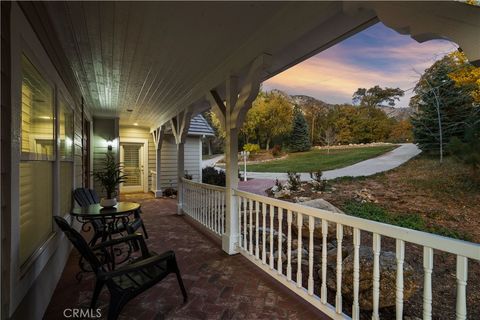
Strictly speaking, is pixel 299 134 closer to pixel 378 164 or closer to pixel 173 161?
pixel 378 164

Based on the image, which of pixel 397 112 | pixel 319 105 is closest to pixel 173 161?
pixel 397 112

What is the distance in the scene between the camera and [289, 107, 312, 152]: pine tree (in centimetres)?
1775

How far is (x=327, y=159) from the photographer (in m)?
14.6

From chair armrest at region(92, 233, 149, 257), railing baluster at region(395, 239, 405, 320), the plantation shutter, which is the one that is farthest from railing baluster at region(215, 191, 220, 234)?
the plantation shutter

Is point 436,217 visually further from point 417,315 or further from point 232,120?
point 232,120

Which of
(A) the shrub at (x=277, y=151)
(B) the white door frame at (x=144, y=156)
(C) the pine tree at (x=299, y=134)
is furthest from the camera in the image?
(A) the shrub at (x=277, y=151)

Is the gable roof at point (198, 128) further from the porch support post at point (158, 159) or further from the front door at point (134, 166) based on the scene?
the front door at point (134, 166)

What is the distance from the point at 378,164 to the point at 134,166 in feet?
37.4

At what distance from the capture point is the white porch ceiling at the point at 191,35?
1985 mm

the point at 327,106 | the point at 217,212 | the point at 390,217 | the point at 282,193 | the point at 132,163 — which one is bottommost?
the point at 390,217

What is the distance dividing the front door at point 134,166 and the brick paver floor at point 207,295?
22.1ft

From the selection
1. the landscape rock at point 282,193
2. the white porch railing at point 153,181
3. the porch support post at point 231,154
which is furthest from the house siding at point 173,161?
the porch support post at point 231,154

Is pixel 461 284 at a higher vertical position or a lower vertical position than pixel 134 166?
lower

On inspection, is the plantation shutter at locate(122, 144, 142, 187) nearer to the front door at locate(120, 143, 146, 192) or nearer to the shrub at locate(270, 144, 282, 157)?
the front door at locate(120, 143, 146, 192)
